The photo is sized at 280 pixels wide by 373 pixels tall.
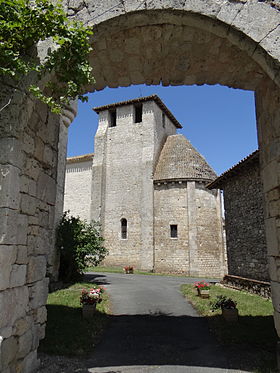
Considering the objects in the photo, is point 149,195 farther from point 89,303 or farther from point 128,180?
point 89,303

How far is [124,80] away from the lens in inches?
189

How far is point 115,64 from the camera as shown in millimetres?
4473

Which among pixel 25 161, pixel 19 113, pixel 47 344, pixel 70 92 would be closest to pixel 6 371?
pixel 47 344

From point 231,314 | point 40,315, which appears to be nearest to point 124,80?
point 40,315

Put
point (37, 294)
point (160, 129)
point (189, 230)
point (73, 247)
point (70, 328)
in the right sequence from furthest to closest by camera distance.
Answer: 1. point (160, 129)
2. point (189, 230)
3. point (73, 247)
4. point (70, 328)
5. point (37, 294)

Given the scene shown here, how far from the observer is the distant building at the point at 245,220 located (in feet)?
36.4

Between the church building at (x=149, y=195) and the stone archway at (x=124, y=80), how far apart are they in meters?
16.5

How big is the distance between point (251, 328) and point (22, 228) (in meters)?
4.91

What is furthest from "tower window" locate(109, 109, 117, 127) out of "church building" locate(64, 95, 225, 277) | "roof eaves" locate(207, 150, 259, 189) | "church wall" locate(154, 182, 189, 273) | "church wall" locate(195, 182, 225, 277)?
"roof eaves" locate(207, 150, 259, 189)

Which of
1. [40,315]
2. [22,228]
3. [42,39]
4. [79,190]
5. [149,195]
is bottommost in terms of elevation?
[40,315]

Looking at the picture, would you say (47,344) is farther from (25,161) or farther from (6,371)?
(25,161)

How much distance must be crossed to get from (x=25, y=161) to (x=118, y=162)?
67.1 ft

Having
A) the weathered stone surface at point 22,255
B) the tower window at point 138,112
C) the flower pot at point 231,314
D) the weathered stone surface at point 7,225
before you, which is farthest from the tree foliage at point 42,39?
the tower window at point 138,112

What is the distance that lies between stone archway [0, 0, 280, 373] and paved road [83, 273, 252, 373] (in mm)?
1162
